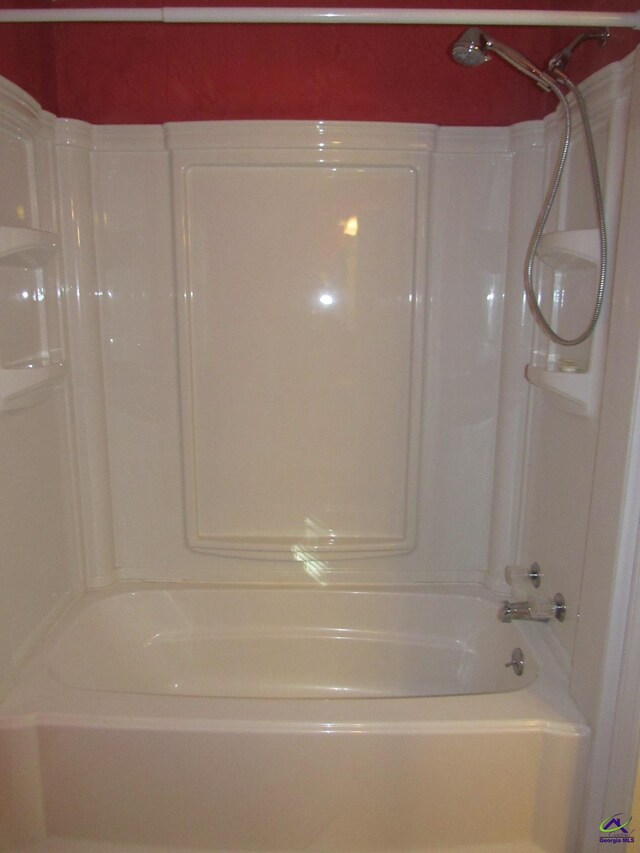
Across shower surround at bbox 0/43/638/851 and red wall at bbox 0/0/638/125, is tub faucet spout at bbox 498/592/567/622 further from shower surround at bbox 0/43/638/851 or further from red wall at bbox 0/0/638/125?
red wall at bbox 0/0/638/125

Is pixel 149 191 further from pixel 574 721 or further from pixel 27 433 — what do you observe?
pixel 574 721

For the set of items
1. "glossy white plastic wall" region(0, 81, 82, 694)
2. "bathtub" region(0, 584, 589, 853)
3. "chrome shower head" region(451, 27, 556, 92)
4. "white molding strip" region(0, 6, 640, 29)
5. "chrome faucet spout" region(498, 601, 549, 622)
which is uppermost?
"chrome shower head" region(451, 27, 556, 92)

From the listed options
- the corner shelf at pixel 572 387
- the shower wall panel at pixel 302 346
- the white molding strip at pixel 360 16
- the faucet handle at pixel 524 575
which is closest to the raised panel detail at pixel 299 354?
the shower wall panel at pixel 302 346

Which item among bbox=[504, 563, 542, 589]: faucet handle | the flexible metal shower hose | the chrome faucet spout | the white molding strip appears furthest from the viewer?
bbox=[504, 563, 542, 589]: faucet handle

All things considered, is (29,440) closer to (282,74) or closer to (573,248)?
(282,74)

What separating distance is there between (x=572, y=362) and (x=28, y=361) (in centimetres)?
152

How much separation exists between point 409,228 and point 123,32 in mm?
1050

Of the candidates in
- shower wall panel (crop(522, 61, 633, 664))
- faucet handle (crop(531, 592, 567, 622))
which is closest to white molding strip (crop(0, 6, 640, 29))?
shower wall panel (crop(522, 61, 633, 664))

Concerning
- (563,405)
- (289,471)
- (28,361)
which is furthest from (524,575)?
(28,361)

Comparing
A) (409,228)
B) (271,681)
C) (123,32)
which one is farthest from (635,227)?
(271,681)

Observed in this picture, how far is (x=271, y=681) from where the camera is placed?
2.15m

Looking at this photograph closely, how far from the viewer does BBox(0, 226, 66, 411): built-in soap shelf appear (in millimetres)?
1517

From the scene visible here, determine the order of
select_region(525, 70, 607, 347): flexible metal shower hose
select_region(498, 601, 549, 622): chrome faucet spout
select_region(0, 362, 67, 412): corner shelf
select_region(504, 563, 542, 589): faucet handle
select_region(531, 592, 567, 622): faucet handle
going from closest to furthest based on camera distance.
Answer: select_region(525, 70, 607, 347): flexible metal shower hose, select_region(0, 362, 67, 412): corner shelf, select_region(531, 592, 567, 622): faucet handle, select_region(498, 601, 549, 622): chrome faucet spout, select_region(504, 563, 542, 589): faucet handle

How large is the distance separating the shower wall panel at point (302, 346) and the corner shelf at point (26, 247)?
23 cm
